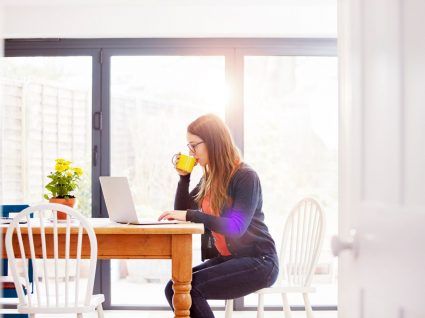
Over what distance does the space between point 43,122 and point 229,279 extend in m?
2.51

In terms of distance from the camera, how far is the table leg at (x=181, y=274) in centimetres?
271

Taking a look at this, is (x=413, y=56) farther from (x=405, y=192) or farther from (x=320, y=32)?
(x=320, y=32)

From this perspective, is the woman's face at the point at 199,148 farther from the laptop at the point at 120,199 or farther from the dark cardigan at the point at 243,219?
the laptop at the point at 120,199

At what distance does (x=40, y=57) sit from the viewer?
476cm

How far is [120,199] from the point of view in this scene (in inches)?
117

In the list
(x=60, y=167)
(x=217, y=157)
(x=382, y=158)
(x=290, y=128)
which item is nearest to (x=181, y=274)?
(x=217, y=157)

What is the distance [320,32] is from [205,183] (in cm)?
191

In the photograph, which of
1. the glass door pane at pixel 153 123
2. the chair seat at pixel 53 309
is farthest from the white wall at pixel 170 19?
the chair seat at pixel 53 309

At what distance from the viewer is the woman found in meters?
2.85

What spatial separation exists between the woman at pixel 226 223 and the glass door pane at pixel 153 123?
5.42ft

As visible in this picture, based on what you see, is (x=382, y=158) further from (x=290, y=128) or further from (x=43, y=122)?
(x=43, y=122)

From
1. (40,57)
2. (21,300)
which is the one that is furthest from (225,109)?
(21,300)

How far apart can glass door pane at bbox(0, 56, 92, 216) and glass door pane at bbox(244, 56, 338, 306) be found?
48.4 inches

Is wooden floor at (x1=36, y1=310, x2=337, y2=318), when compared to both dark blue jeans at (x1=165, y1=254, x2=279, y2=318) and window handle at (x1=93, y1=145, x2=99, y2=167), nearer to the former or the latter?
window handle at (x1=93, y1=145, x2=99, y2=167)
